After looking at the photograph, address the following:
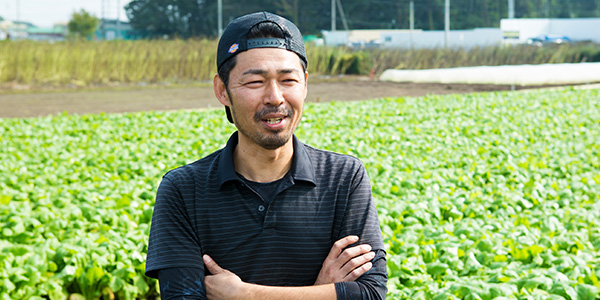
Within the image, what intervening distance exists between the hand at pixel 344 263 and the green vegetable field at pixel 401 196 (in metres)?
1.53

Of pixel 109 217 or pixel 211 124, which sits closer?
pixel 109 217

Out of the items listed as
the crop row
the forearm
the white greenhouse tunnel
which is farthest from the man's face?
the white greenhouse tunnel

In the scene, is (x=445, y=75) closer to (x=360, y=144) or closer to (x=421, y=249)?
(x=360, y=144)

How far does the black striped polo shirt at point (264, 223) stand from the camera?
1997 millimetres

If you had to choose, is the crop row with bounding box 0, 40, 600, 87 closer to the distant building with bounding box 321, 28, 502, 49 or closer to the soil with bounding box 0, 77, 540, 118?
the soil with bounding box 0, 77, 540, 118

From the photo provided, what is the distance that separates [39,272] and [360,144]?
521cm

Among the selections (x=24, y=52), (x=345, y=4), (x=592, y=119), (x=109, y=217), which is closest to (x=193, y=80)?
(x=24, y=52)

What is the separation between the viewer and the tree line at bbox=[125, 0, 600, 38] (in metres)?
58.6

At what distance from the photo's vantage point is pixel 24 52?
21.5m

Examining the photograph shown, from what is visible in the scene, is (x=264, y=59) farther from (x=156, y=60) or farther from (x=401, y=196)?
(x=156, y=60)

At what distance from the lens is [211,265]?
201 centimetres

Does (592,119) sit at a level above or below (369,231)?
below

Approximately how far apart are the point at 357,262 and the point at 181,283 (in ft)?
1.73

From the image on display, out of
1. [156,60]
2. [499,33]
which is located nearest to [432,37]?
[499,33]
